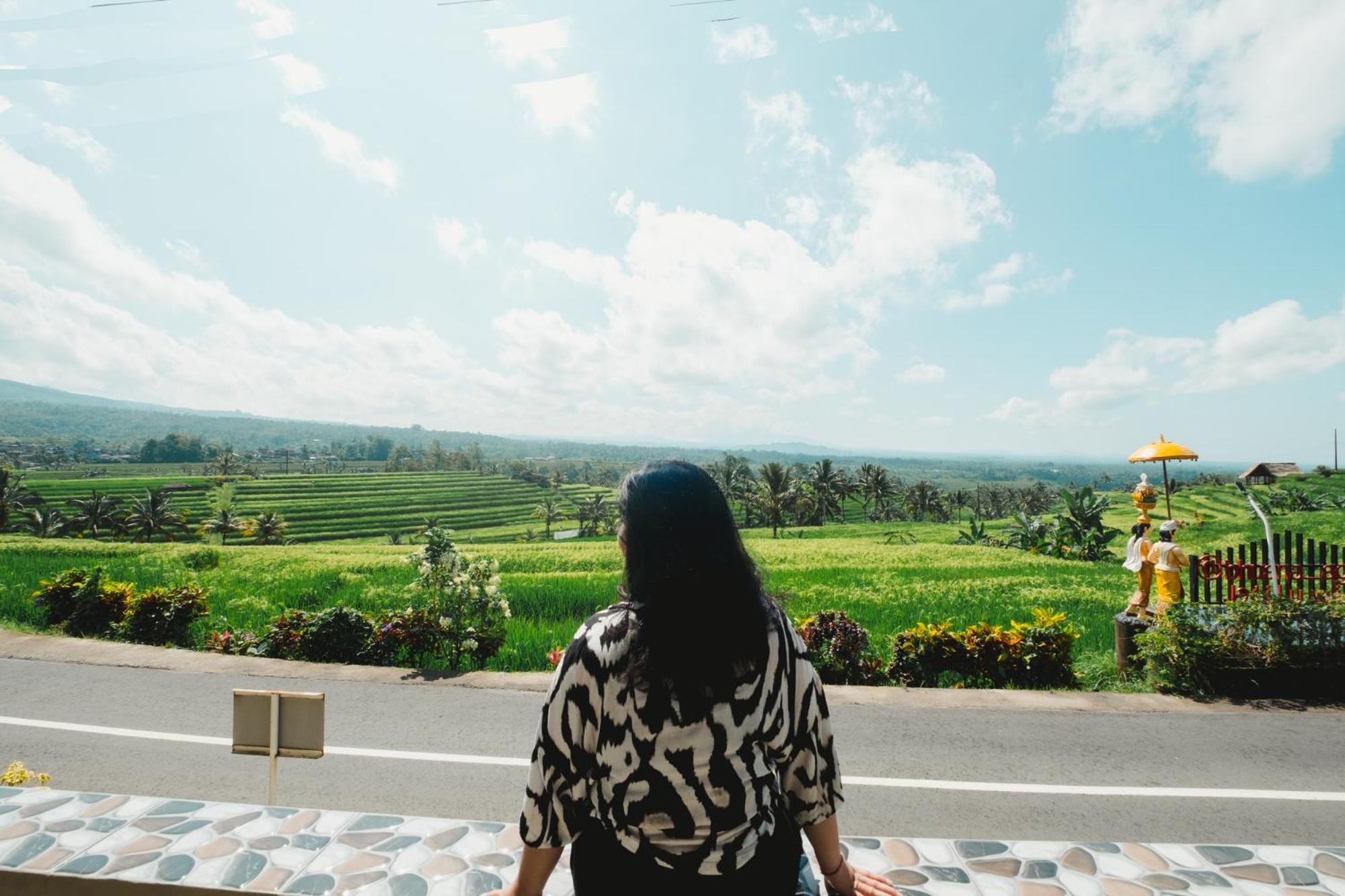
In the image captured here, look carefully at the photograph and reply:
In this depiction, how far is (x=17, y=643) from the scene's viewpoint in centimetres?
705

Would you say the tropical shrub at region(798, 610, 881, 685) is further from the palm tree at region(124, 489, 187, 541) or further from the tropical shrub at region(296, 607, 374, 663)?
the palm tree at region(124, 489, 187, 541)

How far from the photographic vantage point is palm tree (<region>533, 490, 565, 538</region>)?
1786 inches

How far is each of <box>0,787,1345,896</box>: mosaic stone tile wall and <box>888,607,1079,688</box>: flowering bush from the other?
139 inches

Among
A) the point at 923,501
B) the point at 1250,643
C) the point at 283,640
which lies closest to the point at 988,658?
the point at 1250,643

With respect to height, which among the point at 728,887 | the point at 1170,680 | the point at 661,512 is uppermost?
the point at 661,512

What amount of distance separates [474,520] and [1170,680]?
148ft

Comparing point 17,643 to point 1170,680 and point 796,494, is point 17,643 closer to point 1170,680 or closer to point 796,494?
point 1170,680

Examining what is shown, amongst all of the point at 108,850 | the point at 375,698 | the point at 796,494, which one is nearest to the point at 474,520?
A: the point at 796,494

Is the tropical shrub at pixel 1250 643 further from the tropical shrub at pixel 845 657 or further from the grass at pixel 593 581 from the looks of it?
the tropical shrub at pixel 845 657

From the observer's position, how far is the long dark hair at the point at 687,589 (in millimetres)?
1118

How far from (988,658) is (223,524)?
31.9 meters

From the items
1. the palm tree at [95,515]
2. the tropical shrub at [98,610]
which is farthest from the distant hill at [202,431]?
the palm tree at [95,515]

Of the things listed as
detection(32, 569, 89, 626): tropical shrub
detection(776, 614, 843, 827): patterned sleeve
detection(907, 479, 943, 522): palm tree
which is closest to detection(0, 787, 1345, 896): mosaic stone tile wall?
detection(776, 614, 843, 827): patterned sleeve

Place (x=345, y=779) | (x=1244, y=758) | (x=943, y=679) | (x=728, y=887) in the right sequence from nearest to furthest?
(x=728, y=887), (x=345, y=779), (x=1244, y=758), (x=943, y=679)
